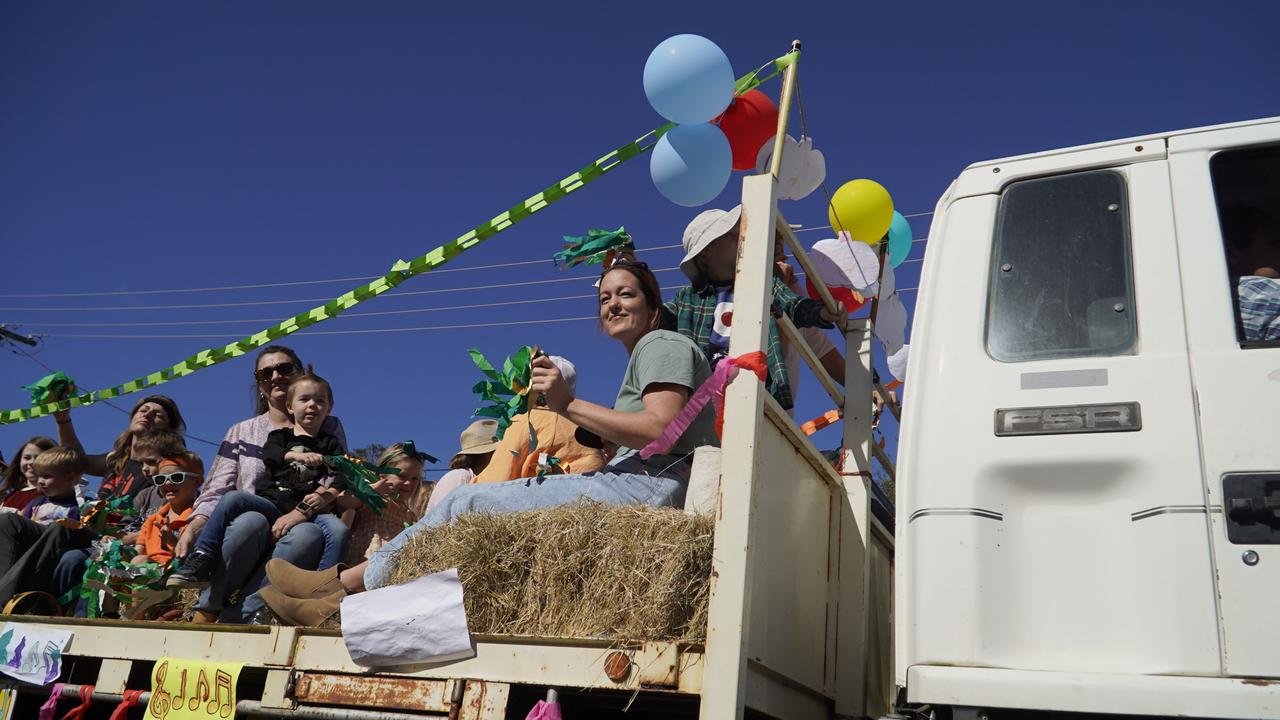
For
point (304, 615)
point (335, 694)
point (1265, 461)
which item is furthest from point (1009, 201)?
point (304, 615)

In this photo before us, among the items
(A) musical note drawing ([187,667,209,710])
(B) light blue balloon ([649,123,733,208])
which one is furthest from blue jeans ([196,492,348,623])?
(B) light blue balloon ([649,123,733,208])

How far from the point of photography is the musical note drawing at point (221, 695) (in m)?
3.22

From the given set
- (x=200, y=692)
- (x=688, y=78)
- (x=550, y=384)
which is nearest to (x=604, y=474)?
(x=550, y=384)

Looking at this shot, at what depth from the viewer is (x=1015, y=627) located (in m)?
2.51

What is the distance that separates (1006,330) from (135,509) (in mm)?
5809

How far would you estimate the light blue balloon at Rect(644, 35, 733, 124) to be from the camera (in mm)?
4496

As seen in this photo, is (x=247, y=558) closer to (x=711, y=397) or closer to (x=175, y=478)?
(x=175, y=478)

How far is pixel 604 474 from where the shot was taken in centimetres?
366

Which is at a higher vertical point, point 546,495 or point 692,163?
point 692,163

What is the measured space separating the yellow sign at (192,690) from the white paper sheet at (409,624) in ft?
1.71

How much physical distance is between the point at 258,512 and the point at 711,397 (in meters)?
2.96

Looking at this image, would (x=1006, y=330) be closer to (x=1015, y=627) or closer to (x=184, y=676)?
(x=1015, y=627)

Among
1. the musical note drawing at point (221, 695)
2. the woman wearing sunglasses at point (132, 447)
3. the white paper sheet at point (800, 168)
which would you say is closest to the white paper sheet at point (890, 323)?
the white paper sheet at point (800, 168)

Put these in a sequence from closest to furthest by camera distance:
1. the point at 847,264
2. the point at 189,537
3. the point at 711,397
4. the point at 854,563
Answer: the point at 711,397, the point at 854,563, the point at 847,264, the point at 189,537
